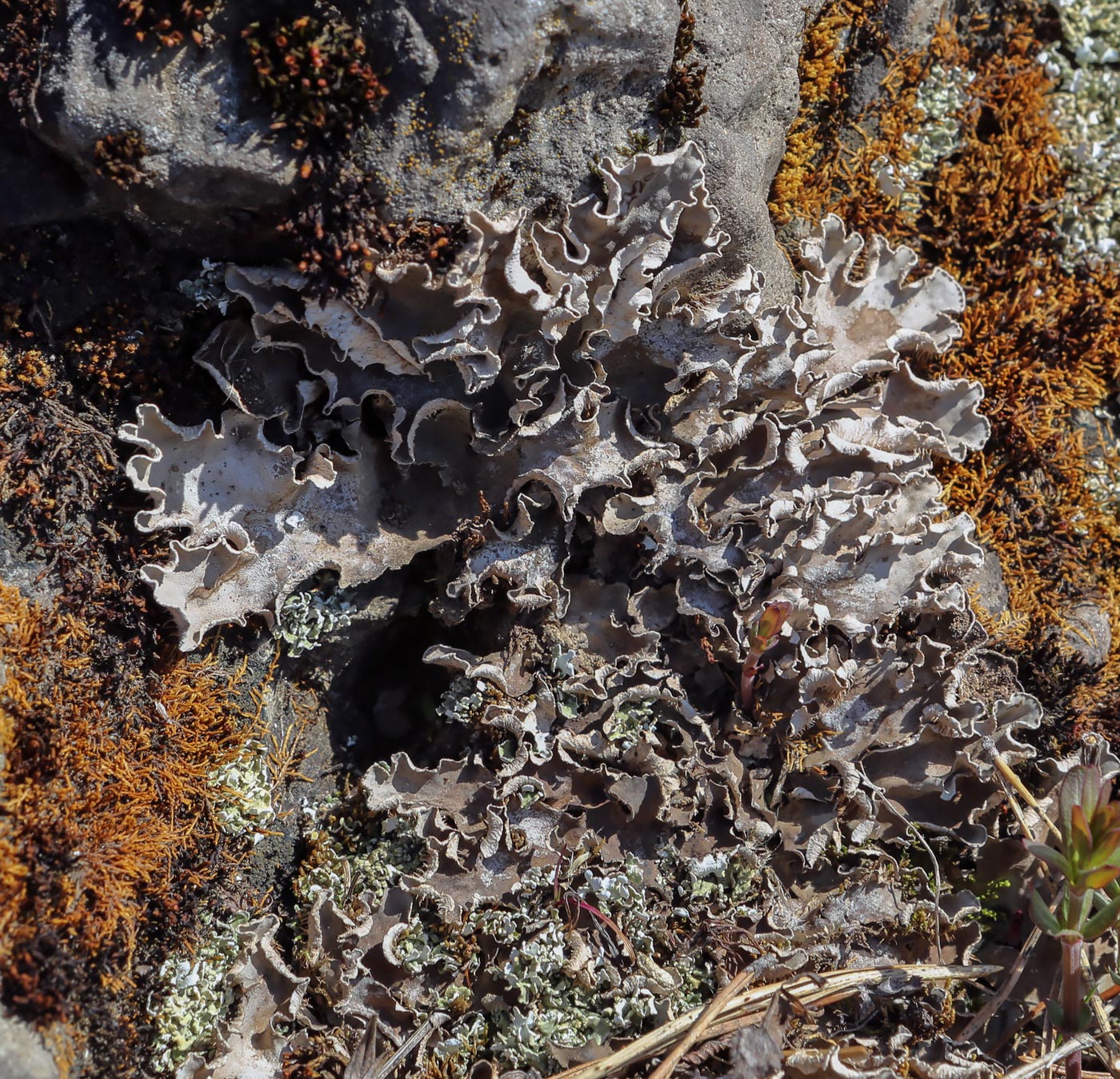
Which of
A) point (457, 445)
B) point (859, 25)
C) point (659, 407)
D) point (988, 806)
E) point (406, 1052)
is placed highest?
point (859, 25)

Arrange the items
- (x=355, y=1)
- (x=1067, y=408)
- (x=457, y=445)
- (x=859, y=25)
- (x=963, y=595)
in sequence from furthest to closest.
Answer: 1. (x=1067, y=408)
2. (x=859, y=25)
3. (x=963, y=595)
4. (x=457, y=445)
5. (x=355, y=1)

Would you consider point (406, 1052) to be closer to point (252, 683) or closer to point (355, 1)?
point (252, 683)

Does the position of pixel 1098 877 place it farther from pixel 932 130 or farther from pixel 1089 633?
pixel 932 130


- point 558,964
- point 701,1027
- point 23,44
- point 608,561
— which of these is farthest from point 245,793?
point 23,44

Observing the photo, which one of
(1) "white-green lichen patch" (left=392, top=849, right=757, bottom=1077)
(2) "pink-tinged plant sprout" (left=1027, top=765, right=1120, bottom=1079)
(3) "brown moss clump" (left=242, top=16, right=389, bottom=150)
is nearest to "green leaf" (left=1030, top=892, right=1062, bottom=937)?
(2) "pink-tinged plant sprout" (left=1027, top=765, right=1120, bottom=1079)

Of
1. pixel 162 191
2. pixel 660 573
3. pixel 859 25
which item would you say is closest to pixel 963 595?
pixel 660 573

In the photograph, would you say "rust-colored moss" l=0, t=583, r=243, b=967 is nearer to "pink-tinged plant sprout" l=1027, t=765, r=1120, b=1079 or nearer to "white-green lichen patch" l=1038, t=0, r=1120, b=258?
"pink-tinged plant sprout" l=1027, t=765, r=1120, b=1079
